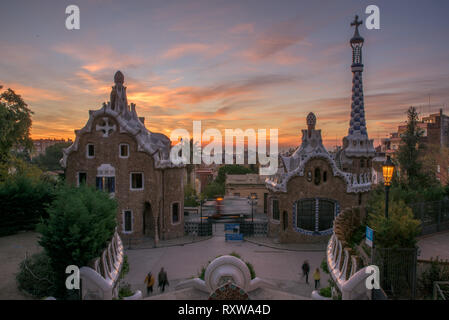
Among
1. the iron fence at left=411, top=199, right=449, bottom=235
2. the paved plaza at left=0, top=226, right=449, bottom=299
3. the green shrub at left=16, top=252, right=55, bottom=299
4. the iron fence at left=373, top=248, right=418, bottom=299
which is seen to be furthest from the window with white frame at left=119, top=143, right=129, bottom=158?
the iron fence at left=411, top=199, right=449, bottom=235

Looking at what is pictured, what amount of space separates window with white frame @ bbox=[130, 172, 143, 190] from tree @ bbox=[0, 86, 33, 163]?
36.9 feet

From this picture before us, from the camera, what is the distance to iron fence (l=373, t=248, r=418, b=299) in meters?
11.0

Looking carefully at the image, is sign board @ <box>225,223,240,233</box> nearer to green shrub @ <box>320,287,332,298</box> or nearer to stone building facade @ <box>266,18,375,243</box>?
stone building facade @ <box>266,18,375,243</box>

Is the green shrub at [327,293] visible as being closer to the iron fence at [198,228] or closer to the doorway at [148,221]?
the iron fence at [198,228]

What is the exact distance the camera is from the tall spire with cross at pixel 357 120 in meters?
25.8

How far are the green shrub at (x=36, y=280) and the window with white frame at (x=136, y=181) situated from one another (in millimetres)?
13253

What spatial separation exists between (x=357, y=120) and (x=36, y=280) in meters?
25.0

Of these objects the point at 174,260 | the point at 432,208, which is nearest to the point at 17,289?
the point at 174,260

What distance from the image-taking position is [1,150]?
26.4m

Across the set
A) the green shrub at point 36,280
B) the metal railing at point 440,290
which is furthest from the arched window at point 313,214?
the green shrub at point 36,280

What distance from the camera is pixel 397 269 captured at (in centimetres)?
1106

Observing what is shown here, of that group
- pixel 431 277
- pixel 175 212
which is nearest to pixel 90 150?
pixel 175 212

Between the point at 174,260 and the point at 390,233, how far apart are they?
45.6 ft
